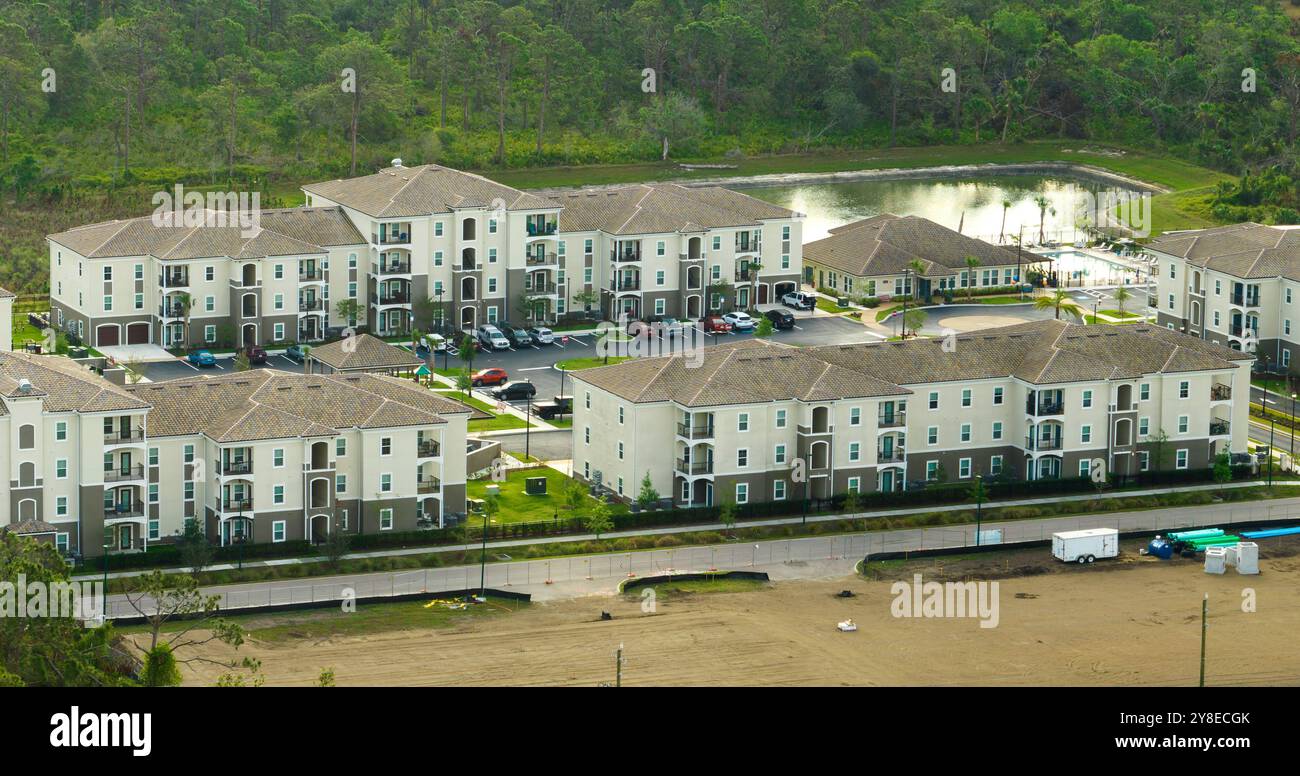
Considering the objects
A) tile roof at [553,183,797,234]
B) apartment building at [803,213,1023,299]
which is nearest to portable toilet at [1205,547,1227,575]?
tile roof at [553,183,797,234]

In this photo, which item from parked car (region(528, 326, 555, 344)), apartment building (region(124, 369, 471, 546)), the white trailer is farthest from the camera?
parked car (region(528, 326, 555, 344))

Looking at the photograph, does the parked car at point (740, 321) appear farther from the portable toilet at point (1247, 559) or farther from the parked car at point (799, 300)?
the portable toilet at point (1247, 559)

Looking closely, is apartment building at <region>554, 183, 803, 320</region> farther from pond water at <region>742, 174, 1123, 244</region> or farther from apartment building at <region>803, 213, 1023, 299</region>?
pond water at <region>742, 174, 1123, 244</region>

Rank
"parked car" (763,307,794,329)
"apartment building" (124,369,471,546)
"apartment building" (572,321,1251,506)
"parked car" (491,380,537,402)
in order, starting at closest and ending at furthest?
"apartment building" (124,369,471,546) < "apartment building" (572,321,1251,506) < "parked car" (491,380,537,402) < "parked car" (763,307,794,329)

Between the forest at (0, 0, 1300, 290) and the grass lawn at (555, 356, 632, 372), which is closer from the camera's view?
the grass lawn at (555, 356, 632, 372)

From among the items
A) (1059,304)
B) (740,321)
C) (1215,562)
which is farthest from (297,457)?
(1059,304)

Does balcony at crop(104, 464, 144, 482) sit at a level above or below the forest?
below

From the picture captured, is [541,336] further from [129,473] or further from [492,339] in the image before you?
[129,473]

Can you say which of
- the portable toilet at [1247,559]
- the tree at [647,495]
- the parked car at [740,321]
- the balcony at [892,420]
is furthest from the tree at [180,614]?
the parked car at [740,321]
